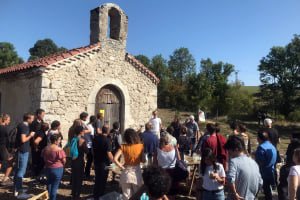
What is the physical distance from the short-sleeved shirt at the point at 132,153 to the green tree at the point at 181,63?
46302 millimetres

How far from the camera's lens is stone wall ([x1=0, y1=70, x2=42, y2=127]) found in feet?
22.0

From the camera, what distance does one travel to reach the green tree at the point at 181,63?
4934 centimetres

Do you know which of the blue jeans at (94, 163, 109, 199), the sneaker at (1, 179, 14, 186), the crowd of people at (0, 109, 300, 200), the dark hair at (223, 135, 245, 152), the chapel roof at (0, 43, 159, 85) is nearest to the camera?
the crowd of people at (0, 109, 300, 200)

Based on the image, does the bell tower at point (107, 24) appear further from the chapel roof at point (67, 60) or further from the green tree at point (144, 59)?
the green tree at point (144, 59)

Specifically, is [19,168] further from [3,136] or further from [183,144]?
[183,144]

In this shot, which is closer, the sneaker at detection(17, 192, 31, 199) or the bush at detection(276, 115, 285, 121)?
the sneaker at detection(17, 192, 31, 199)

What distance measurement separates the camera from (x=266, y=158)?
366 cm

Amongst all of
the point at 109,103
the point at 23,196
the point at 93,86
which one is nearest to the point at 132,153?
the point at 23,196

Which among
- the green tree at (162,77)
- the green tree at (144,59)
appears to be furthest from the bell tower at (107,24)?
the green tree at (144,59)

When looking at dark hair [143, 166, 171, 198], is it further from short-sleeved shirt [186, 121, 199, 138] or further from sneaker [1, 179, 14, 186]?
short-sleeved shirt [186, 121, 199, 138]

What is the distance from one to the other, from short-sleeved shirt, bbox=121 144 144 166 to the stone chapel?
163 inches

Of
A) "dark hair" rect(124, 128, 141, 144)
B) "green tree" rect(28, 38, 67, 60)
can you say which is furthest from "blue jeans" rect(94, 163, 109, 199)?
"green tree" rect(28, 38, 67, 60)

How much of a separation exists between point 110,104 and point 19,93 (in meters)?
3.27

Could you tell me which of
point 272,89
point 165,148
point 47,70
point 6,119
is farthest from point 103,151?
point 272,89
